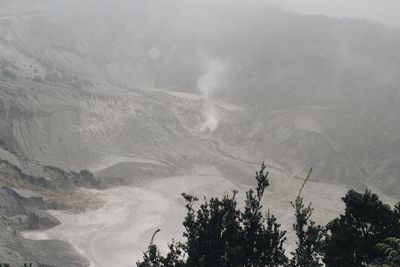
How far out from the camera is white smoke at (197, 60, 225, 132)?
102 m

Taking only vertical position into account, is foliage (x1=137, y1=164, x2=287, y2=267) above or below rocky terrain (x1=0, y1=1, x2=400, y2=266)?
below

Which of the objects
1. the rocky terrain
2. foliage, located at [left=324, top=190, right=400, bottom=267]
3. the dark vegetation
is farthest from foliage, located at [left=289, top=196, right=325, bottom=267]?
the rocky terrain

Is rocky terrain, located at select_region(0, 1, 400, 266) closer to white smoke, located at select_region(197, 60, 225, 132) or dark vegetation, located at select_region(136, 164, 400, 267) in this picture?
white smoke, located at select_region(197, 60, 225, 132)

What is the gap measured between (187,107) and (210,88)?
20.2 m

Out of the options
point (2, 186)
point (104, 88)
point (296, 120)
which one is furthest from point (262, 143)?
point (2, 186)

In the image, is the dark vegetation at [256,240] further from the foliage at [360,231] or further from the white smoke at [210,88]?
the white smoke at [210,88]

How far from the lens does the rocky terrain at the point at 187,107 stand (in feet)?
241

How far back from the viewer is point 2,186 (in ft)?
206

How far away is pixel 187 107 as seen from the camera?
104m

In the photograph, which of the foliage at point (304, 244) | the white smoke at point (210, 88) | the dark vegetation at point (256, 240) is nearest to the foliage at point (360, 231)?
the dark vegetation at point (256, 240)

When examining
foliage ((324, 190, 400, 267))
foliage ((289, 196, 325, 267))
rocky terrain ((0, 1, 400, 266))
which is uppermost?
rocky terrain ((0, 1, 400, 266))

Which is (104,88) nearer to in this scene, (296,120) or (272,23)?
(296,120)

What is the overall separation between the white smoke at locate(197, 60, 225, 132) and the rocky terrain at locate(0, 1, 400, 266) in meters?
0.31

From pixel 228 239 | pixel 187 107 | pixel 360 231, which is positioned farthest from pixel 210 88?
pixel 228 239
